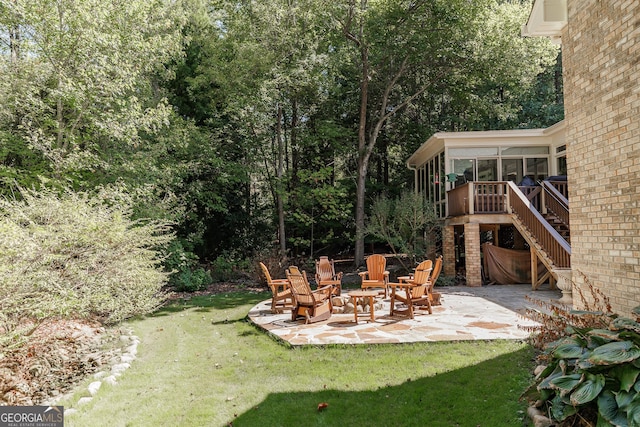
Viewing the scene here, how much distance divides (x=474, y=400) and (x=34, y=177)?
1150 cm

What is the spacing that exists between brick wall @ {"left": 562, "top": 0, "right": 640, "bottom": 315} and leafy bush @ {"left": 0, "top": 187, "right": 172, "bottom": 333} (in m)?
6.09

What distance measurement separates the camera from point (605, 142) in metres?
4.23

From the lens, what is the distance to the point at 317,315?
23.9 feet

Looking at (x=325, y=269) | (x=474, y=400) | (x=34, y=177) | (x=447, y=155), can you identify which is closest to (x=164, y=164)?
(x=34, y=177)

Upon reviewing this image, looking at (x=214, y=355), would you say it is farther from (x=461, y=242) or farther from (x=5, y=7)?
(x=461, y=242)

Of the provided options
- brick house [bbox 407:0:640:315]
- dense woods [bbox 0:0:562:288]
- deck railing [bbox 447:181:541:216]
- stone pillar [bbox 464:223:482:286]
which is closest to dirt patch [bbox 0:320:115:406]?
dense woods [bbox 0:0:562:288]

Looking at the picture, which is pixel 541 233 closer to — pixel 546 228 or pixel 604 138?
pixel 546 228

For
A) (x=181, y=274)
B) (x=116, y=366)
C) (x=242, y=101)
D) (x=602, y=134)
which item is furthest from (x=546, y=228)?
(x=242, y=101)

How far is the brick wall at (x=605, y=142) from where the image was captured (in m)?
3.85

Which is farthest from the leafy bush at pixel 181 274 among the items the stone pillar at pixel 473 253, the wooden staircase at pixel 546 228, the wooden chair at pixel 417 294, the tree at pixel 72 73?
the wooden staircase at pixel 546 228

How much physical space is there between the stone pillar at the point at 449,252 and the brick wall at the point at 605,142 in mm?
8469

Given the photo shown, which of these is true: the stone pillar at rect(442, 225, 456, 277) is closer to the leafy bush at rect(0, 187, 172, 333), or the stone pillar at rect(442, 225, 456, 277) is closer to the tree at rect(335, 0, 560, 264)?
the tree at rect(335, 0, 560, 264)

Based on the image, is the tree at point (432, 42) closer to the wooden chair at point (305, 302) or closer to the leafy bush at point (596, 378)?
the wooden chair at point (305, 302)

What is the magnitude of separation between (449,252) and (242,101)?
956cm
